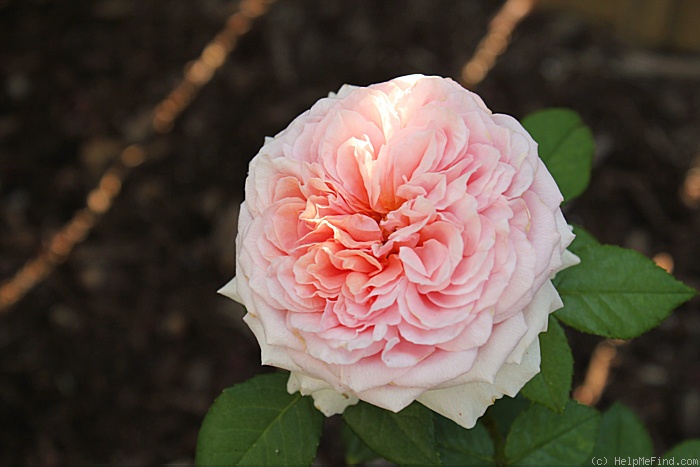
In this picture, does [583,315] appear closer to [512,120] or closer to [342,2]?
[512,120]

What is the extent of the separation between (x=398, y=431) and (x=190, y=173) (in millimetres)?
1468

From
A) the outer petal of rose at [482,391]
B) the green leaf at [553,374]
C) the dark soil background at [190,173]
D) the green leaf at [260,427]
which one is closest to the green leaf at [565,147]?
the green leaf at [553,374]

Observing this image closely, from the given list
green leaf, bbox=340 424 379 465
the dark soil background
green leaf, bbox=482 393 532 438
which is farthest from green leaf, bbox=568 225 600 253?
the dark soil background

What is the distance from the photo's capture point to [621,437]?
3.85ft

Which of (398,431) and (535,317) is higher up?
(535,317)

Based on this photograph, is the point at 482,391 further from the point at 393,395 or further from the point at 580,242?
the point at 580,242

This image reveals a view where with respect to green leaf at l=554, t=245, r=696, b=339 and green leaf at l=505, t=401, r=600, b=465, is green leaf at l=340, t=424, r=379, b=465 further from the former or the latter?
green leaf at l=554, t=245, r=696, b=339

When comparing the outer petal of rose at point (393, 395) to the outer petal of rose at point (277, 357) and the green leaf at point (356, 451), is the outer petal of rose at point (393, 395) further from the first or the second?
the green leaf at point (356, 451)

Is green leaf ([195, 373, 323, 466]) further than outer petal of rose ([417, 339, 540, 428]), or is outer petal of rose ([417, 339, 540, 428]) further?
green leaf ([195, 373, 323, 466])

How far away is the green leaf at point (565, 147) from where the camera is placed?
3.14 feet

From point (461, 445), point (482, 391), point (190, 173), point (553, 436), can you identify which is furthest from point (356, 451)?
point (190, 173)

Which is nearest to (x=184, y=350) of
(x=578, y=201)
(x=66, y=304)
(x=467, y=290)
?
(x=66, y=304)

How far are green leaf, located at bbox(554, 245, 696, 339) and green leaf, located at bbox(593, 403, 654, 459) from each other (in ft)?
1.33

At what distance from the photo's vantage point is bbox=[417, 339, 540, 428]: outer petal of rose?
2.22 feet
